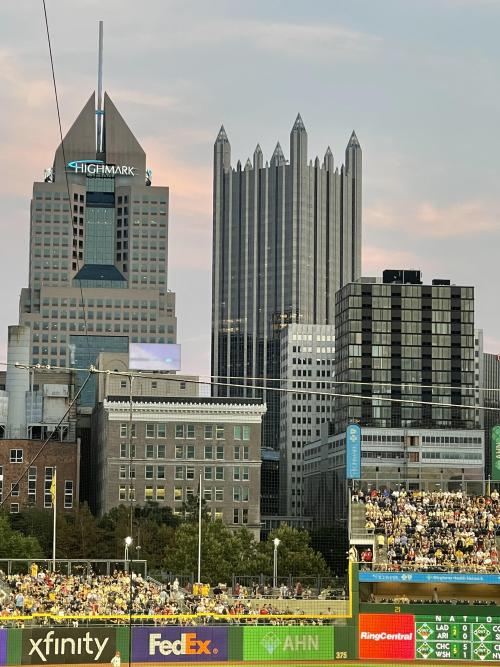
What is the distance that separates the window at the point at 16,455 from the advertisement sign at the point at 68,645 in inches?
3930

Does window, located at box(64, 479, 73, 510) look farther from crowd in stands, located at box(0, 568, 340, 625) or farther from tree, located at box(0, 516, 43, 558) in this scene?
crowd in stands, located at box(0, 568, 340, 625)

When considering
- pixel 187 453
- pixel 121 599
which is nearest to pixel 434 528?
pixel 121 599

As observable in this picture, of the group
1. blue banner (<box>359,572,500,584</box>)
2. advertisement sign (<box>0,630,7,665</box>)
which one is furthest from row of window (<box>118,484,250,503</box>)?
advertisement sign (<box>0,630,7,665</box>)

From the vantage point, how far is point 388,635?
61.7m

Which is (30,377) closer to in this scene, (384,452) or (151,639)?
(384,452)

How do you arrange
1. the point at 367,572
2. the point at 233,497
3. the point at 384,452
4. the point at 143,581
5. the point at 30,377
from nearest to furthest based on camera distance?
the point at 367,572 < the point at 143,581 < the point at 233,497 < the point at 30,377 < the point at 384,452

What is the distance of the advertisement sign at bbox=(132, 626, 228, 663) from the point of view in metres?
59.8

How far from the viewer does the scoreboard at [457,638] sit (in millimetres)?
61219

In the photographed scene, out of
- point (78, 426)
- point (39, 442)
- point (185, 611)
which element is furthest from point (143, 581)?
point (78, 426)

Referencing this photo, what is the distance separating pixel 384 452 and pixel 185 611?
139 metres

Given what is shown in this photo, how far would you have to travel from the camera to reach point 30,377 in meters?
184

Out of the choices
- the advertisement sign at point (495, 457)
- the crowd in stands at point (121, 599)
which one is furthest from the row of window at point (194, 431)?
the crowd in stands at point (121, 599)

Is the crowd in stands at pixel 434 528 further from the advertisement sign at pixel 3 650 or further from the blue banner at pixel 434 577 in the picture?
the advertisement sign at pixel 3 650

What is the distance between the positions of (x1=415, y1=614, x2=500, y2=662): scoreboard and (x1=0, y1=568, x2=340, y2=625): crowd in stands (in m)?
4.80
